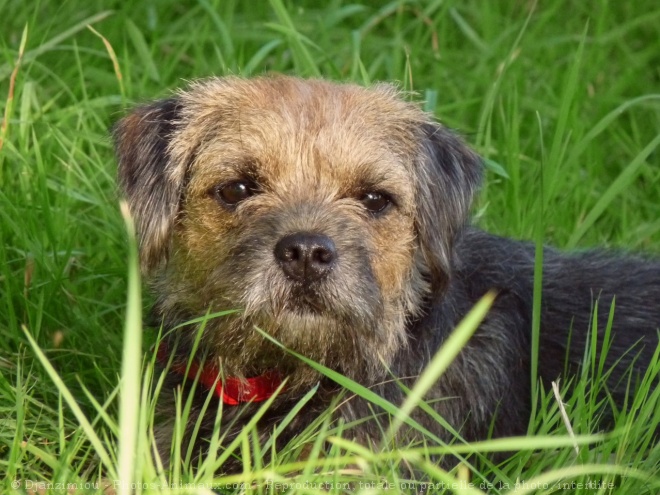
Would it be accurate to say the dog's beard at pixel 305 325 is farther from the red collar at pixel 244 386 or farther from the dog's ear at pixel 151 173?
the dog's ear at pixel 151 173

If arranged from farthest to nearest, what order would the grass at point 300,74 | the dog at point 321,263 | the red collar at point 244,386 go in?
the red collar at point 244,386, the dog at point 321,263, the grass at point 300,74

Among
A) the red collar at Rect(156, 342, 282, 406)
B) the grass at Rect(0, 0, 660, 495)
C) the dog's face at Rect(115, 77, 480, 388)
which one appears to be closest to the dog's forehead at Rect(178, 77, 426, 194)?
the dog's face at Rect(115, 77, 480, 388)

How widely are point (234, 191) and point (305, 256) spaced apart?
51cm

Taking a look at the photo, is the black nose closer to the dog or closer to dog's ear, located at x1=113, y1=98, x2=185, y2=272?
the dog

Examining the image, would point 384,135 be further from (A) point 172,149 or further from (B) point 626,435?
(B) point 626,435

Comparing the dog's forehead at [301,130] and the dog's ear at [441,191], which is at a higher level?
the dog's forehead at [301,130]

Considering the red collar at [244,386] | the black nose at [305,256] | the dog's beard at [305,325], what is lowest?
the red collar at [244,386]

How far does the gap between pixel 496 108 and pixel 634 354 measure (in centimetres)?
219

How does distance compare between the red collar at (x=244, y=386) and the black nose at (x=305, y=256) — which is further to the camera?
the red collar at (x=244, y=386)

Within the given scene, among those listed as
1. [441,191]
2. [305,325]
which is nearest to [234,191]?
[305,325]

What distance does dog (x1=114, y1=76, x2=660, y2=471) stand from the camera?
3334 mm

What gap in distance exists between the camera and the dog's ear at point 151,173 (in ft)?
12.0

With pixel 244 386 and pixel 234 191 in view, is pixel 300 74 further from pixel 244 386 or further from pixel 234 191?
pixel 244 386

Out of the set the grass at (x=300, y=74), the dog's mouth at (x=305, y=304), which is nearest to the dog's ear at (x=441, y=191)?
the grass at (x=300, y=74)
